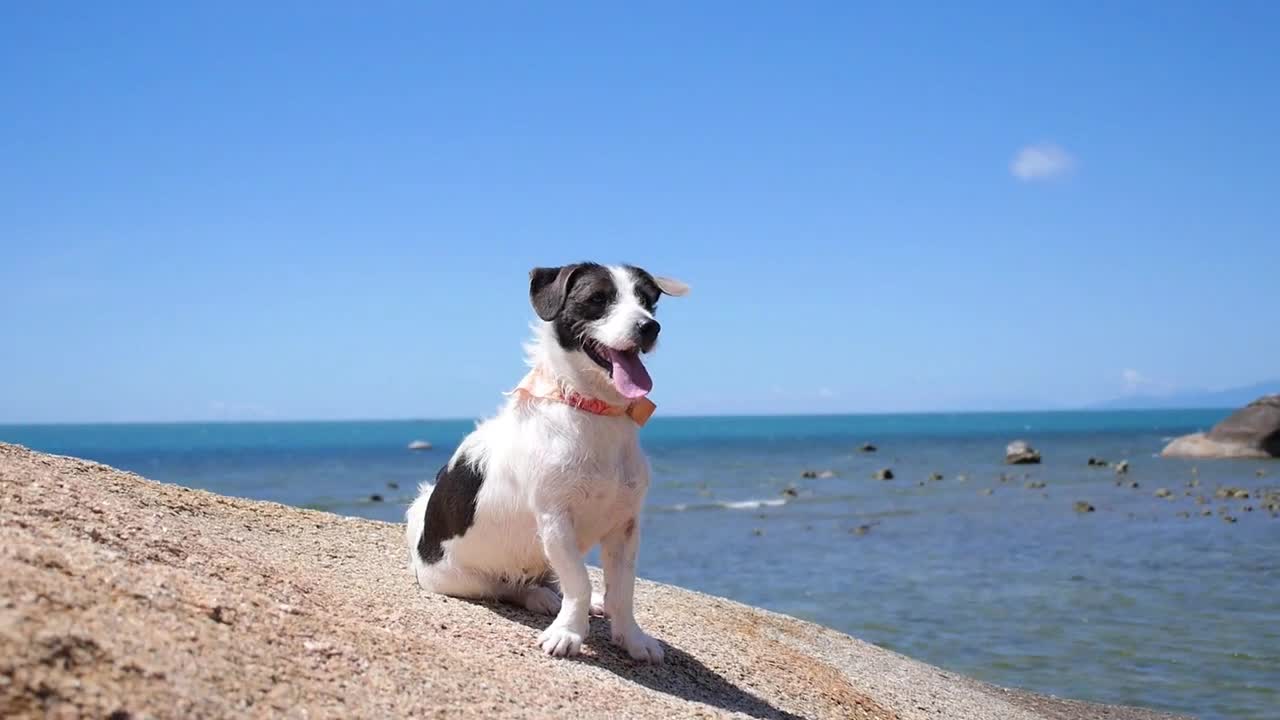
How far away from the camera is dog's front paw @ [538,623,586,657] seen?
6.16m

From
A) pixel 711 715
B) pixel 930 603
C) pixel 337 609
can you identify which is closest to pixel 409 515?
pixel 337 609

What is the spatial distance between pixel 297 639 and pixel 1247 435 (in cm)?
5412

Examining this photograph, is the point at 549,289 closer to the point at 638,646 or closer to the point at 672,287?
the point at 672,287

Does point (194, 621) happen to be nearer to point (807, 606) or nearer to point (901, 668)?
point (901, 668)

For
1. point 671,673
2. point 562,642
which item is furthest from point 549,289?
point 671,673

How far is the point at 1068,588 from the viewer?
682 inches

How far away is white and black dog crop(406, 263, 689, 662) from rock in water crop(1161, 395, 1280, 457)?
51.6 meters

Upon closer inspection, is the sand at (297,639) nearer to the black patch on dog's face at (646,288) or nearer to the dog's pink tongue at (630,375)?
the dog's pink tongue at (630,375)

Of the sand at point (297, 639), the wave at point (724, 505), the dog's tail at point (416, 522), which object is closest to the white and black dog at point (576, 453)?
the sand at point (297, 639)

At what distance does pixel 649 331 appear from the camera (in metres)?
5.92

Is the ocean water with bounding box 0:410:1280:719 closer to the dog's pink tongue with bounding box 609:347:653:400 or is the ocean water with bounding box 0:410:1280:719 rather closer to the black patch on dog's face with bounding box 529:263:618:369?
the dog's pink tongue with bounding box 609:347:653:400

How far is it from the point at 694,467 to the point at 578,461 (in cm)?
5850

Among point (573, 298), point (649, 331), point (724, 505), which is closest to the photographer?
point (649, 331)

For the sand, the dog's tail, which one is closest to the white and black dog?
the sand
